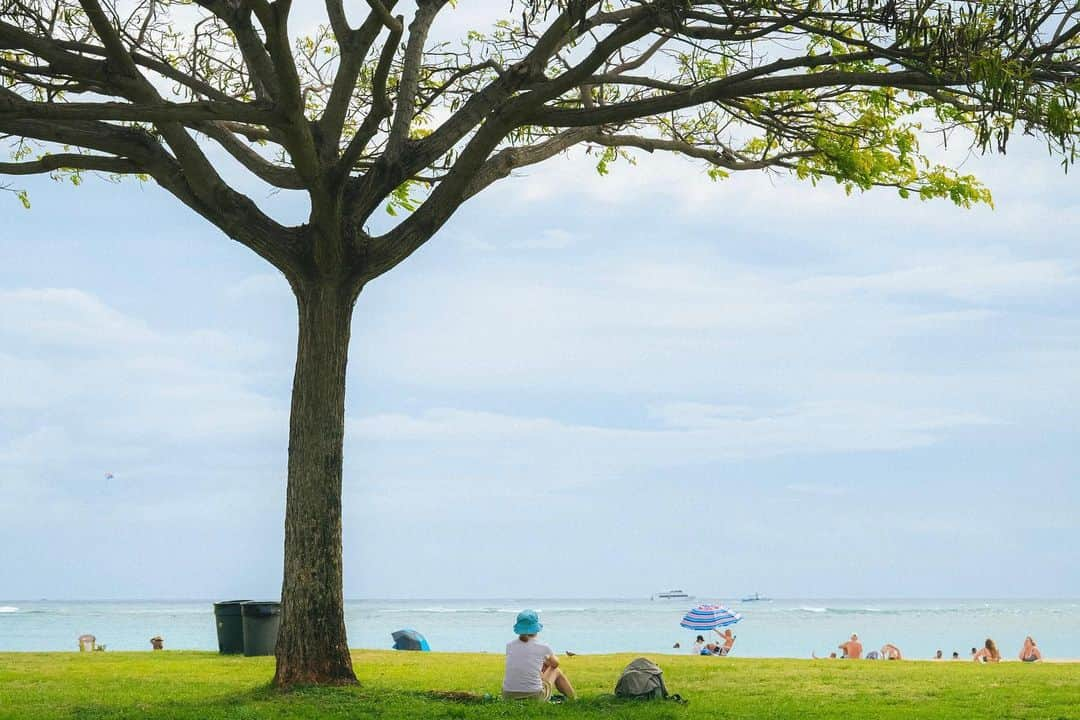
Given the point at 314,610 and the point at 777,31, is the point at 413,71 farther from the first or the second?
the point at 314,610

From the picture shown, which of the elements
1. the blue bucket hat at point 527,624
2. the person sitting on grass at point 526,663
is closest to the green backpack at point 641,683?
the person sitting on grass at point 526,663

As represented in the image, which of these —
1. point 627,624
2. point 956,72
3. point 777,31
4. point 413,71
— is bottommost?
point 627,624

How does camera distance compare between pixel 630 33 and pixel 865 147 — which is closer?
pixel 630 33

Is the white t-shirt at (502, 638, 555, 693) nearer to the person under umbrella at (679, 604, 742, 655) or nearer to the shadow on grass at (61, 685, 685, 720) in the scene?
the shadow on grass at (61, 685, 685, 720)

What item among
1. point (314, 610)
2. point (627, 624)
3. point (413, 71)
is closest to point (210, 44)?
point (413, 71)

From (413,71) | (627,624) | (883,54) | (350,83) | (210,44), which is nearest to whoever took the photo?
(883,54)

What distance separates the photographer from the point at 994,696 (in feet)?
38.8

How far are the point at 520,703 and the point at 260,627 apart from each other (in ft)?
26.2

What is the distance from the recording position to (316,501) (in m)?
12.0

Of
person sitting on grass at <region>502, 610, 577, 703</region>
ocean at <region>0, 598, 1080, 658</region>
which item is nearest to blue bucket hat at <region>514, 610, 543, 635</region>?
person sitting on grass at <region>502, 610, 577, 703</region>

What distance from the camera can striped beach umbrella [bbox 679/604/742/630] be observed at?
3541 centimetres

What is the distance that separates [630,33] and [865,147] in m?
5.44

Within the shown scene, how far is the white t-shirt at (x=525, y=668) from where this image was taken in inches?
427

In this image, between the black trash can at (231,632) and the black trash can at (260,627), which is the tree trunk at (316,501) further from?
the black trash can at (231,632)
